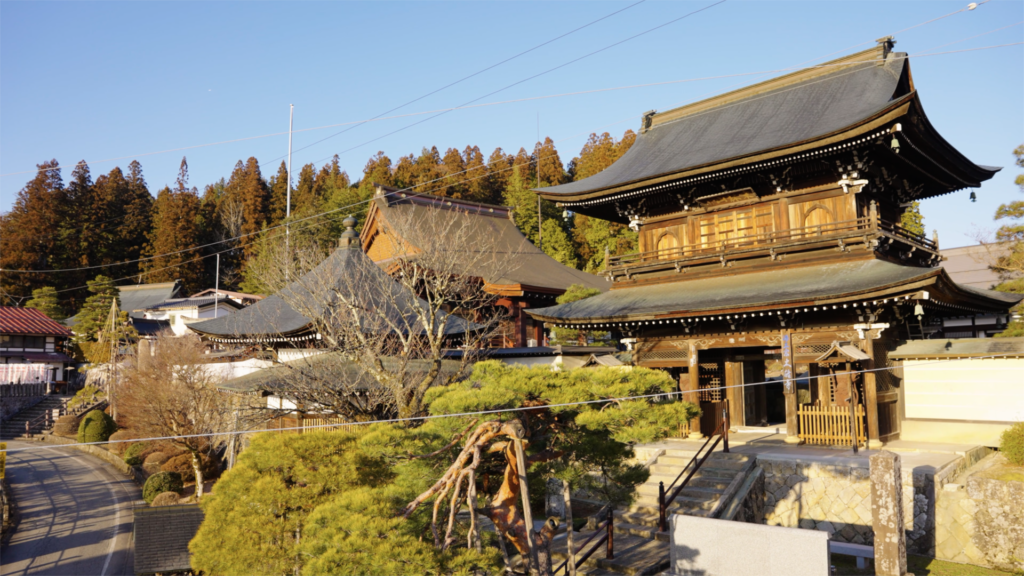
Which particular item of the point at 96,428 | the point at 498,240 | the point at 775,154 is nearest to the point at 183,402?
the point at 96,428

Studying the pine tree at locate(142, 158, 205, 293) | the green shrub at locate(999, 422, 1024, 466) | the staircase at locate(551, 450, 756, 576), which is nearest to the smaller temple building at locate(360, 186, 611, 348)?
the staircase at locate(551, 450, 756, 576)

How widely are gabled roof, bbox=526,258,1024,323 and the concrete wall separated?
20.5 ft

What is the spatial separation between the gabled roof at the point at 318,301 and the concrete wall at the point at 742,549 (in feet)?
29.5

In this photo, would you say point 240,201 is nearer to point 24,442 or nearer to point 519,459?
point 24,442

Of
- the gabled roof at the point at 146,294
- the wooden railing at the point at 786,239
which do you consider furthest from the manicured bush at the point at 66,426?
the wooden railing at the point at 786,239

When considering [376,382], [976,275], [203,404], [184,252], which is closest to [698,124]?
[376,382]

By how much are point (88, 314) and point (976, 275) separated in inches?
2009

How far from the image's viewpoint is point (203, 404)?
21.0 m

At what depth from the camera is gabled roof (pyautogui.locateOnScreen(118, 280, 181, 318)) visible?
54.8 metres

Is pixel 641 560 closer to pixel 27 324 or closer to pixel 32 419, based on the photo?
pixel 32 419

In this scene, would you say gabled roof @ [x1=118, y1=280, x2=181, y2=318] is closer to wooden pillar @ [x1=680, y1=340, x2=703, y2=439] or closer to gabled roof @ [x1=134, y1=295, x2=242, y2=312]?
gabled roof @ [x1=134, y1=295, x2=242, y2=312]

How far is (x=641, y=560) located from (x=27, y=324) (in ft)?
144

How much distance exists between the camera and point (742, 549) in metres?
8.97

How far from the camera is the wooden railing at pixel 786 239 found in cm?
1502
